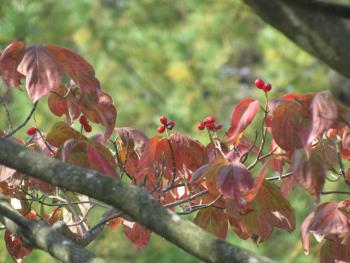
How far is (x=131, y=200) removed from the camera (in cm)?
111

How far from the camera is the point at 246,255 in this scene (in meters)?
1.04

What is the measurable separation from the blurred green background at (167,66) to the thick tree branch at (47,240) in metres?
2.50

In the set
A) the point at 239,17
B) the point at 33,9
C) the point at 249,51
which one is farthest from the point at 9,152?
the point at 249,51

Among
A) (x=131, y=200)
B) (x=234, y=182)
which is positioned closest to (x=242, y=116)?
(x=234, y=182)

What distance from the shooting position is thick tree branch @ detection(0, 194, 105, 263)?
3.90 feet

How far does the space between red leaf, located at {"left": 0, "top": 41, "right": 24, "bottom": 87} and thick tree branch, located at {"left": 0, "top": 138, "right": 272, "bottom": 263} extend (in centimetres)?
31

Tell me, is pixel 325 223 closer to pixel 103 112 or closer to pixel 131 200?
pixel 131 200

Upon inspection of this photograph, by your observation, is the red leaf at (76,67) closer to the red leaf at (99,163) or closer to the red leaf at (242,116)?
the red leaf at (99,163)

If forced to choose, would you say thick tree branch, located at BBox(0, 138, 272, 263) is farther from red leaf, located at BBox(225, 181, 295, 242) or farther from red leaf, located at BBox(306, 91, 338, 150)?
red leaf, located at BBox(225, 181, 295, 242)

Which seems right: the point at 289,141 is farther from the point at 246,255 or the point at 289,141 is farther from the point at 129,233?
the point at 129,233

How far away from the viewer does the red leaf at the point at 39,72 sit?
1.38 metres

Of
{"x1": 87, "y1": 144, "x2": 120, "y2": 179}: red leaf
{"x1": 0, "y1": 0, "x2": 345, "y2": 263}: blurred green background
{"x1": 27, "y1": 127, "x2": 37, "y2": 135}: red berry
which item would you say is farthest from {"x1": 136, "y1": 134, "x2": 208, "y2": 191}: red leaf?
{"x1": 0, "y1": 0, "x2": 345, "y2": 263}: blurred green background

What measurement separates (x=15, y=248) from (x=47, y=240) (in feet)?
1.51

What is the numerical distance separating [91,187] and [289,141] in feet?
1.10
